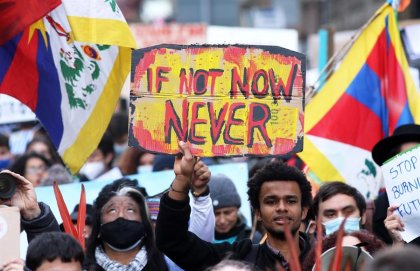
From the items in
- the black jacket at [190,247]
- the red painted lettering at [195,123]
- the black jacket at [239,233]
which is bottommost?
the black jacket at [239,233]

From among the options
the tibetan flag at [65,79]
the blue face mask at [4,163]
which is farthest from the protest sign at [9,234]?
the blue face mask at [4,163]

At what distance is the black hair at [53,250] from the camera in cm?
462

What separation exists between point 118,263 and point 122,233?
0.14 meters

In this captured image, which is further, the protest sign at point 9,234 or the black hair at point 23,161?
the black hair at point 23,161

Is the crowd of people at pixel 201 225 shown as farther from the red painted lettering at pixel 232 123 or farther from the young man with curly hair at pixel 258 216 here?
the red painted lettering at pixel 232 123

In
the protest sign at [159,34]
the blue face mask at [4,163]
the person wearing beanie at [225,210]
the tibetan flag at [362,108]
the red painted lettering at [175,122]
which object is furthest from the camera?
the protest sign at [159,34]

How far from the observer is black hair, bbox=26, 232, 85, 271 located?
4.62m

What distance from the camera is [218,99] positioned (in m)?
5.43

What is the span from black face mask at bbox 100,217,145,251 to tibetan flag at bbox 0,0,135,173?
0.85 meters

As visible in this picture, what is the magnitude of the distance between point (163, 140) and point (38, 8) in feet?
3.95

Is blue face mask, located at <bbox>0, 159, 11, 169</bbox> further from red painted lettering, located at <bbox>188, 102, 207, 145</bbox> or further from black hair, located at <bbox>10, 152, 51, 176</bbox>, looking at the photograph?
red painted lettering, located at <bbox>188, 102, 207, 145</bbox>

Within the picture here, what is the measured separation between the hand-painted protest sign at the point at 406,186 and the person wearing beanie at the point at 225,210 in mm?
1445

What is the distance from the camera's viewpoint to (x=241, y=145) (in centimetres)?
538

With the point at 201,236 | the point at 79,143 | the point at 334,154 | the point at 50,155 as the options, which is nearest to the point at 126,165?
the point at 50,155
